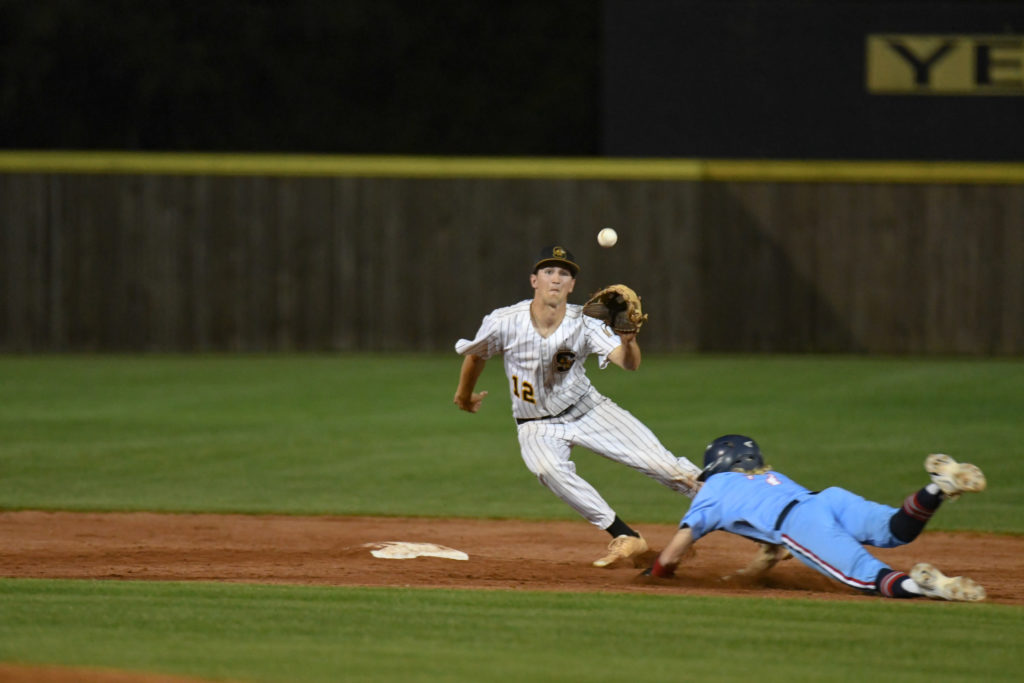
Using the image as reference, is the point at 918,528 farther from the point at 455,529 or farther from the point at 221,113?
the point at 221,113

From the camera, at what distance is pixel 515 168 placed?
2008cm

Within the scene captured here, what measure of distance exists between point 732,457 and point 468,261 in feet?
44.4

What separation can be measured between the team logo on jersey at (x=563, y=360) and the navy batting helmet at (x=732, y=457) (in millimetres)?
933

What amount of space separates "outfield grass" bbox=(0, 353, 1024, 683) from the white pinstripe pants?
1041mm

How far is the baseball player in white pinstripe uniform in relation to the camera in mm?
7430

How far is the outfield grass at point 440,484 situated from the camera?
5.21m

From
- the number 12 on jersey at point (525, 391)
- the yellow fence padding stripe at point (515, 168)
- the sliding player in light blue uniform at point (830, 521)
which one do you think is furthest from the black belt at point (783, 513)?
the yellow fence padding stripe at point (515, 168)

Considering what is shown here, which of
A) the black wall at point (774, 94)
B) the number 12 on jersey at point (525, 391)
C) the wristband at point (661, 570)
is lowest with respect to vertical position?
the wristband at point (661, 570)

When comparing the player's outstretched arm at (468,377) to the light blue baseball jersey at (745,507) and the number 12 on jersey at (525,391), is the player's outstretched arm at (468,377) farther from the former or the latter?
the light blue baseball jersey at (745,507)

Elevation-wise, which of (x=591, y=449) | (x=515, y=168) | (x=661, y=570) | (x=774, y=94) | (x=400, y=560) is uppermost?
(x=774, y=94)

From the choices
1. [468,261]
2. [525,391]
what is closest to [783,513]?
[525,391]

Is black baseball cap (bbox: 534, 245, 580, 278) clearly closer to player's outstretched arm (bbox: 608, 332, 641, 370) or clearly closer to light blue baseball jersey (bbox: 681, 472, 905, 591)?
player's outstretched arm (bbox: 608, 332, 641, 370)

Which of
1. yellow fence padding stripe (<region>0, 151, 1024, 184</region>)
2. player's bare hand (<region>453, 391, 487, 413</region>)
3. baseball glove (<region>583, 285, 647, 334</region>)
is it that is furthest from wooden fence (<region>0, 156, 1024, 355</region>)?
baseball glove (<region>583, 285, 647, 334</region>)

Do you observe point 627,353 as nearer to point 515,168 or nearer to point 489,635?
point 489,635
